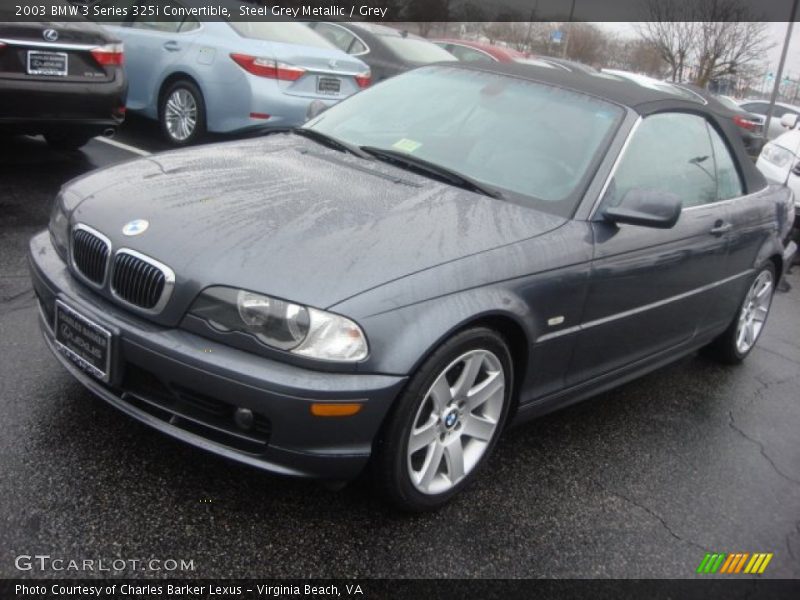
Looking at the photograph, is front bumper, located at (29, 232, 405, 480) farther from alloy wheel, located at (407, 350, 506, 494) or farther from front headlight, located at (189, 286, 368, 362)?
alloy wheel, located at (407, 350, 506, 494)

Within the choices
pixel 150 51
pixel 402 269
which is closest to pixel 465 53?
pixel 150 51

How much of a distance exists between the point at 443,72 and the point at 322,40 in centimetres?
445

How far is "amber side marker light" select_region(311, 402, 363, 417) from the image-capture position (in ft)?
7.79

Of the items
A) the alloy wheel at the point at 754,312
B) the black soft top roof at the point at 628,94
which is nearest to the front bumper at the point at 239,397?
the black soft top roof at the point at 628,94

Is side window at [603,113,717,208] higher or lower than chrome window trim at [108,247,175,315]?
higher

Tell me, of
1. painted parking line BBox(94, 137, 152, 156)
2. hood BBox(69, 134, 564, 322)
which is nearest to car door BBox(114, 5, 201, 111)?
painted parking line BBox(94, 137, 152, 156)

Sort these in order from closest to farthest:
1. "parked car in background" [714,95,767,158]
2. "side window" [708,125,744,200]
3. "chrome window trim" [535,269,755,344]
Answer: "chrome window trim" [535,269,755,344]
"side window" [708,125,744,200]
"parked car in background" [714,95,767,158]

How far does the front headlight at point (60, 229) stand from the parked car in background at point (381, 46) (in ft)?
23.7

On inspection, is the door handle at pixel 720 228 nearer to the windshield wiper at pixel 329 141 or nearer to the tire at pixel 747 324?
the tire at pixel 747 324

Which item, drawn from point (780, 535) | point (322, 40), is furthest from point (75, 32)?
point (780, 535)

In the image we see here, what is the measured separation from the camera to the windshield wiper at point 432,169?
3267mm

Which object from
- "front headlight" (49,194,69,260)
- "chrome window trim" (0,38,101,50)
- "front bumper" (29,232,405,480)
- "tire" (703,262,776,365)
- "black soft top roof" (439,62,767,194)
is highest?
"black soft top roof" (439,62,767,194)

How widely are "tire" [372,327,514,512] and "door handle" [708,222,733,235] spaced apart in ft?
5.09

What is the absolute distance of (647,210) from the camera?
3152mm
